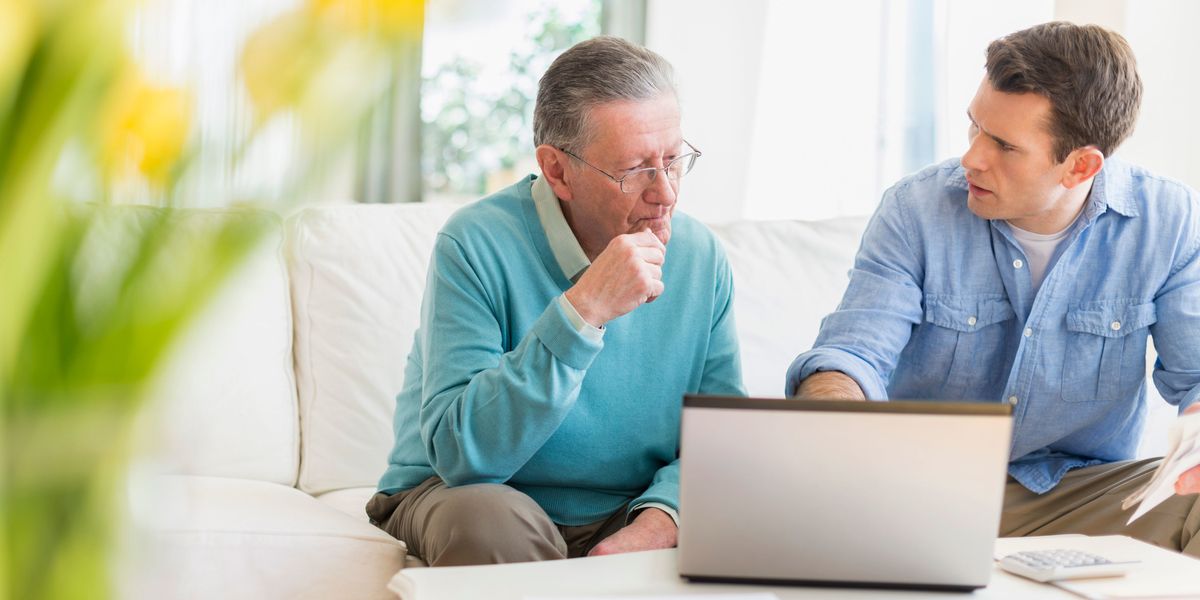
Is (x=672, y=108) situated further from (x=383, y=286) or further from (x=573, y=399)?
(x=383, y=286)

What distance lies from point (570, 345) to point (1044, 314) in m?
0.84

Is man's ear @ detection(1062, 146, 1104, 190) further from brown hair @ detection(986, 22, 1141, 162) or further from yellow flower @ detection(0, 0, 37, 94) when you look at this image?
yellow flower @ detection(0, 0, 37, 94)

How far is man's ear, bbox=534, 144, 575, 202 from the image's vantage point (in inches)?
65.0

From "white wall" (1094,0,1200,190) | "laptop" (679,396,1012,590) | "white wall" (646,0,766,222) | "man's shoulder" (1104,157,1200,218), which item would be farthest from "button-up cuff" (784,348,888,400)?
"white wall" (646,0,766,222)

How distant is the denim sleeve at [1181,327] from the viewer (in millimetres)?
1777

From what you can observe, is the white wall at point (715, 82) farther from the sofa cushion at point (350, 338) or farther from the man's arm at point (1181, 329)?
the man's arm at point (1181, 329)

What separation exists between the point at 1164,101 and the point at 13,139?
3177 mm

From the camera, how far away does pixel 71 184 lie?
0.25 metres

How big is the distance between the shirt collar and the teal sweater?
0.02 meters

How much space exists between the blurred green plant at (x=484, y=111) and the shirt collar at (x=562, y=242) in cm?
245

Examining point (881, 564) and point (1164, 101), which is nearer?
point (881, 564)

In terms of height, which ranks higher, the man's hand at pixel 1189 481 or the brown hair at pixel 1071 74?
the brown hair at pixel 1071 74

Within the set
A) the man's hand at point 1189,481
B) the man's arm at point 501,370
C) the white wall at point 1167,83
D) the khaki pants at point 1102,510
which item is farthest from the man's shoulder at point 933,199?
the white wall at point 1167,83

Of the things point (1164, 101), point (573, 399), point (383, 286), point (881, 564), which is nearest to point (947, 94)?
point (1164, 101)
